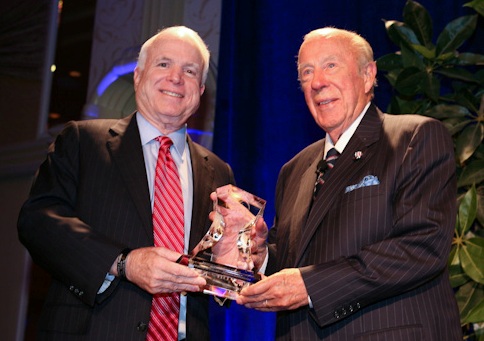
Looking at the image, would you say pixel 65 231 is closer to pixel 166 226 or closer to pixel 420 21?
pixel 166 226

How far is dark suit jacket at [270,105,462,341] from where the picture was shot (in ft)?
6.87

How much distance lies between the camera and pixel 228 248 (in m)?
2.38

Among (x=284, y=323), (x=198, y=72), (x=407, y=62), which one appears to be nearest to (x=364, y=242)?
(x=284, y=323)

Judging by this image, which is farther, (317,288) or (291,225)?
(291,225)

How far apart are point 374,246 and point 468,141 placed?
40.6 inches

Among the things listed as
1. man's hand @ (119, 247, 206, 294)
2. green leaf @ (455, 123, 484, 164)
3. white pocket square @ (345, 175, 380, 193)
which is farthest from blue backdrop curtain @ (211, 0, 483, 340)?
man's hand @ (119, 247, 206, 294)

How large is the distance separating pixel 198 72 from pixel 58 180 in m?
0.69

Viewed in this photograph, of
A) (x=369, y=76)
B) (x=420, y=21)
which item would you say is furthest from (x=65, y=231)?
(x=420, y=21)

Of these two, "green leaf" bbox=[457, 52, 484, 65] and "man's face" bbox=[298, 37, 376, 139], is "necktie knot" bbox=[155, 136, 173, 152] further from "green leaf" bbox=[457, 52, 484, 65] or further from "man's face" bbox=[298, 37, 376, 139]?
"green leaf" bbox=[457, 52, 484, 65]

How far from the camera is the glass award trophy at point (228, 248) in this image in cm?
215

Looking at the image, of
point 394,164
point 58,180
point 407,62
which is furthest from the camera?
point 407,62

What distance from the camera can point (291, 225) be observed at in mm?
2477

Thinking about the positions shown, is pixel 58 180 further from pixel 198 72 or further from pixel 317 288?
pixel 317 288

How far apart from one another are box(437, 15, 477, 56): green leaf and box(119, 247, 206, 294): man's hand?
158cm
